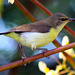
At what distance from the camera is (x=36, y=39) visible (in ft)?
3.87

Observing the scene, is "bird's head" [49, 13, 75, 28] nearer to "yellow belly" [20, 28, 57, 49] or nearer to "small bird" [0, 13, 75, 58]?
"small bird" [0, 13, 75, 58]

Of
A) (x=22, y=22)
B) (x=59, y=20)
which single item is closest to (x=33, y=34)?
(x=59, y=20)

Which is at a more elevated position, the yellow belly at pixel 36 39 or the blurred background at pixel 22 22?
the blurred background at pixel 22 22

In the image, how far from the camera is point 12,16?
6.15 ft

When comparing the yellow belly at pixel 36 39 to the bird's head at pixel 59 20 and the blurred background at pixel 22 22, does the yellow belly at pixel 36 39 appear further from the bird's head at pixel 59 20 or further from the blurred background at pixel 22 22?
the blurred background at pixel 22 22

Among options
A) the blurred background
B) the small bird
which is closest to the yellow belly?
the small bird

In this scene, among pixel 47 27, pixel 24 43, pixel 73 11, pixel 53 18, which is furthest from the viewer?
pixel 73 11

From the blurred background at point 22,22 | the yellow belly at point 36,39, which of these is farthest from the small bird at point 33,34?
the blurred background at point 22,22

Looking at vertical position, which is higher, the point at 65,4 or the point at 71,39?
the point at 65,4

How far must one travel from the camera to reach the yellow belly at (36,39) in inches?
45.8

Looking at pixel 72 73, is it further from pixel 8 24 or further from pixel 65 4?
pixel 65 4

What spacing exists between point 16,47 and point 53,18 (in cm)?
55

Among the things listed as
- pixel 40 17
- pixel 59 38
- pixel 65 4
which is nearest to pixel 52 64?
pixel 59 38

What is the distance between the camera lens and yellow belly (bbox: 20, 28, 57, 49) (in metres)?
1.16
